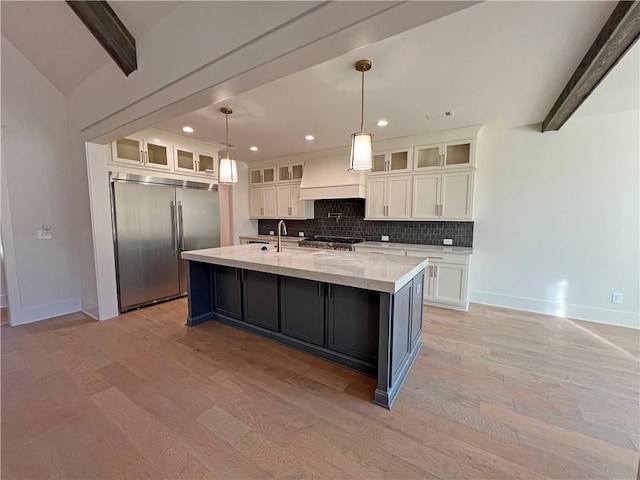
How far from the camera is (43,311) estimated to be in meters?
3.37

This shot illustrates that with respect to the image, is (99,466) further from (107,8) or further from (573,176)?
(573,176)

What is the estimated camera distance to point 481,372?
89.2 inches

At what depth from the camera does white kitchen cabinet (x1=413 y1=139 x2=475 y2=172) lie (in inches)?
145

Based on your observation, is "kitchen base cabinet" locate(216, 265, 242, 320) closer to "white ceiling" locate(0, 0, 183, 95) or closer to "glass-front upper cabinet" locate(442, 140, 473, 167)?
"white ceiling" locate(0, 0, 183, 95)

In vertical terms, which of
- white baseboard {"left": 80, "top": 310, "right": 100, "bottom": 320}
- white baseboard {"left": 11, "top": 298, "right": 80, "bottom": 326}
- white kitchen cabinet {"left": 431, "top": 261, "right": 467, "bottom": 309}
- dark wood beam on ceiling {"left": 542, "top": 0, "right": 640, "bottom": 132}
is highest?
dark wood beam on ceiling {"left": 542, "top": 0, "right": 640, "bottom": 132}

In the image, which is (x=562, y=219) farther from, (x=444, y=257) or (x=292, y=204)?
(x=292, y=204)

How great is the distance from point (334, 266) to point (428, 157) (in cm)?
271

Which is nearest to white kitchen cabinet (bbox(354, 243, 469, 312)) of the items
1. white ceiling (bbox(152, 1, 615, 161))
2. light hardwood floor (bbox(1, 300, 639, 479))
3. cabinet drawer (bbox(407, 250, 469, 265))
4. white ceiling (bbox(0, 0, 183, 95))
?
cabinet drawer (bbox(407, 250, 469, 265))

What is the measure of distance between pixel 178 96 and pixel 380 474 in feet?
9.08

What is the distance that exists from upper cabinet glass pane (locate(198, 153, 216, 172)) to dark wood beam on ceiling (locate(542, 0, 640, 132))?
15.0 ft

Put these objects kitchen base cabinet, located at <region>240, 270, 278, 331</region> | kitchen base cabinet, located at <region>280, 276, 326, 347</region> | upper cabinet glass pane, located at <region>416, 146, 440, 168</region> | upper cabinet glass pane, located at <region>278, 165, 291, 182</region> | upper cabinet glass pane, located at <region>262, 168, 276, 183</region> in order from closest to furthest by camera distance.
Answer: kitchen base cabinet, located at <region>280, 276, 326, 347</region>
kitchen base cabinet, located at <region>240, 270, 278, 331</region>
upper cabinet glass pane, located at <region>416, 146, 440, 168</region>
upper cabinet glass pane, located at <region>278, 165, 291, 182</region>
upper cabinet glass pane, located at <region>262, 168, 276, 183</region>

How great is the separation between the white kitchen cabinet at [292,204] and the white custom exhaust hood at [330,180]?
31 centimetres

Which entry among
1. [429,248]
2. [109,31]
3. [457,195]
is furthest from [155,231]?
[457,195]

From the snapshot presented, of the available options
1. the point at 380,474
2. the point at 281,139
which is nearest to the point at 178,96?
the point at 281,139
